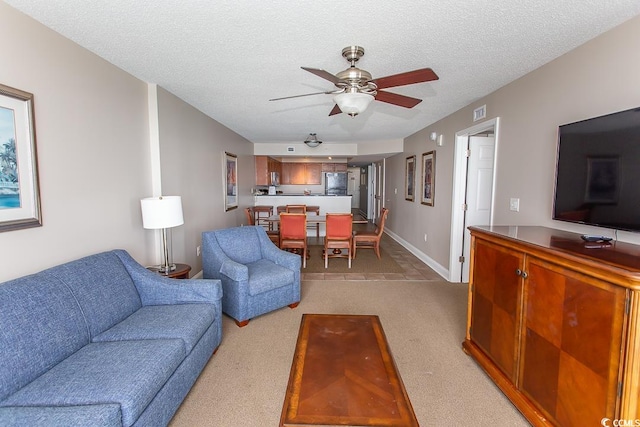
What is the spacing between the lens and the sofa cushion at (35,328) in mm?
1315

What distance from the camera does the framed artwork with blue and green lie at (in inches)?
64.8

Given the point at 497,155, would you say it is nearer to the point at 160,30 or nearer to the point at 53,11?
the point at 160,30

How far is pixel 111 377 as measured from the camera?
1.36 m

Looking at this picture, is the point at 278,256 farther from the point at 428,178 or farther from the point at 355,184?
the point at 355,184

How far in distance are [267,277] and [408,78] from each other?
2.15m

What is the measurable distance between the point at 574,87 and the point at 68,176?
3762 mm

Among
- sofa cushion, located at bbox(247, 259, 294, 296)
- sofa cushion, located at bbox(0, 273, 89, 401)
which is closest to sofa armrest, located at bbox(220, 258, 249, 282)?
sofa cushion, located at bbox(247, 259, 294, 296)

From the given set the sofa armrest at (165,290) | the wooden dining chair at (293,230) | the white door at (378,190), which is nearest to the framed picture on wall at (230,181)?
the wooden dining chair at (293,230)

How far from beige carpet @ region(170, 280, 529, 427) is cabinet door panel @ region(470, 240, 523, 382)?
0.25 metres

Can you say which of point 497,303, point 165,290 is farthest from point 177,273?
point 497,303

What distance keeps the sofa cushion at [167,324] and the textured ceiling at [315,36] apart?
1944mm

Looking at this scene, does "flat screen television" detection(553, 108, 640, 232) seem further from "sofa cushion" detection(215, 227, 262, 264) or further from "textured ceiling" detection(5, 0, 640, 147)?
"sofa cushion" detection(215, 227, 262, 264)

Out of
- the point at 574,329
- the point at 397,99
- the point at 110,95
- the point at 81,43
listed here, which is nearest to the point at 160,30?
the point at 81,43

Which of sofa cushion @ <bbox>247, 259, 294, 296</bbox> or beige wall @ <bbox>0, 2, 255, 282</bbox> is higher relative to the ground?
beige wall @ <bbox>0, 2, 255, 282</bbox>
